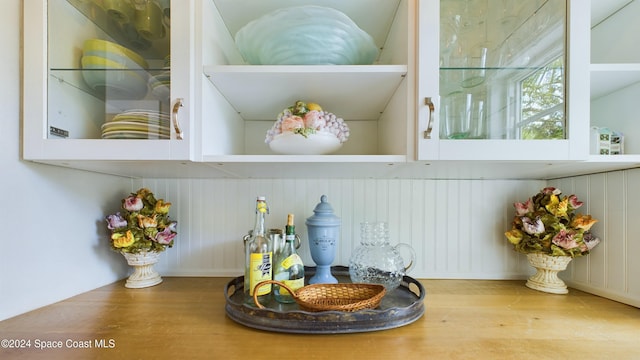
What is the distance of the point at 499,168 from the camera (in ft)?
2.77

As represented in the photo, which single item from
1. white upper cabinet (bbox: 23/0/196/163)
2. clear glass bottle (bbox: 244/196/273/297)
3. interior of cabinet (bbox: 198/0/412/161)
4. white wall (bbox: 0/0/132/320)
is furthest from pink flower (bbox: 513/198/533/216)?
white wall (bbox: 0/0/132/320)

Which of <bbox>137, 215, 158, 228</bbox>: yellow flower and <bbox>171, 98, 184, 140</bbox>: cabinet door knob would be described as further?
<bbox>137, 215, 158, 228</bbox>: yellow flower

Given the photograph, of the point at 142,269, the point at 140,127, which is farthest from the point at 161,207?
the point at 140,127

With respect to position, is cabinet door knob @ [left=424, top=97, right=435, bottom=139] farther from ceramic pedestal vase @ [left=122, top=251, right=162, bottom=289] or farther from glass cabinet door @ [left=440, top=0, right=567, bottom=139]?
ceramic pedestal vase @ [left=122, top=251, right=162, bottom=289]

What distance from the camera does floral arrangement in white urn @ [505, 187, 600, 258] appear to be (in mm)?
900

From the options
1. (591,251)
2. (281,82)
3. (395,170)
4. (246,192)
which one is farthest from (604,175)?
(246,192)

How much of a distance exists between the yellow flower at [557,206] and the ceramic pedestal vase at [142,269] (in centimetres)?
135

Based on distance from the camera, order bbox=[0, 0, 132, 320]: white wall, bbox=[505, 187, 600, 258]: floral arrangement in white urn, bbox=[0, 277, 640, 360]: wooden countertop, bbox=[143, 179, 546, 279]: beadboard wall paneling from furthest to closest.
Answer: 1. bbox=[143, 179, 546, 279]: beadboard wall paneling
2. bbox=[505, 187, 600, 258]: floral arrangement in white urn
3. bbox=[0, 0, 132, 320]: white wall
4. bbox=[0, 277, 640, 360]: wooden countertop

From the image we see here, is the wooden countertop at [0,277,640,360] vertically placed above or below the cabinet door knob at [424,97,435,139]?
below

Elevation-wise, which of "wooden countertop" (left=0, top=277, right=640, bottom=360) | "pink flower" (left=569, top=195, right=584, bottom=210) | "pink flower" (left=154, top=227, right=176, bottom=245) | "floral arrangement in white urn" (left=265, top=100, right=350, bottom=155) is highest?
"floral arrangement in white urn" (left=265, top=100, right=350, bottom=155)

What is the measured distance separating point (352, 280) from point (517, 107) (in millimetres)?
714

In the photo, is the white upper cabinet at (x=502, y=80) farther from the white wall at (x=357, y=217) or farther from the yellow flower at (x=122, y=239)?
the yellow flower at (x=122, y=239)

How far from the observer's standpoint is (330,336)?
0.64 meters

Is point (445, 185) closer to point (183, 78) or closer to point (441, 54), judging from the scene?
point (441, 54)
